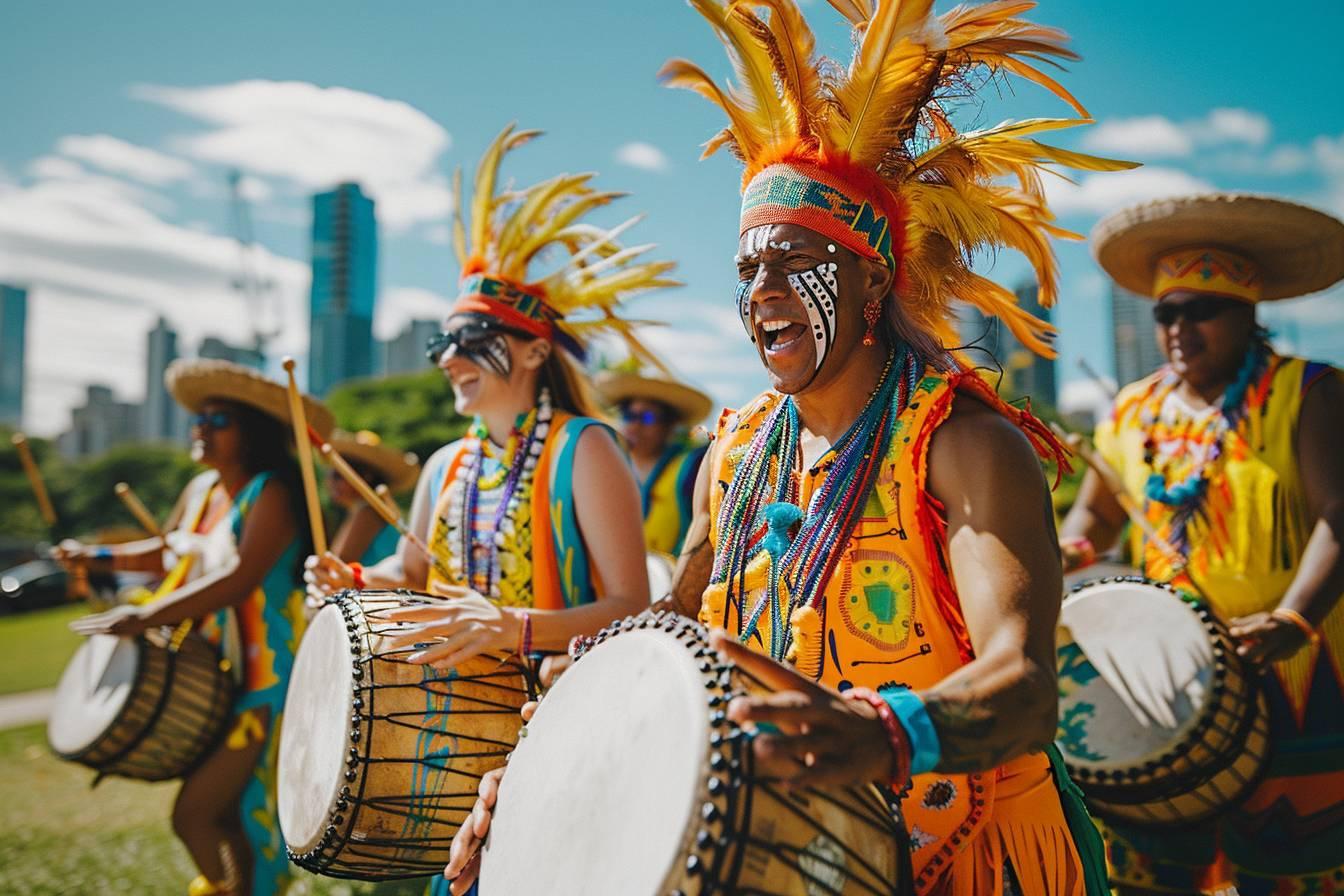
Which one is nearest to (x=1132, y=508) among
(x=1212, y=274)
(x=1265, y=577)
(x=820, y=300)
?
(x=1265, y=577)

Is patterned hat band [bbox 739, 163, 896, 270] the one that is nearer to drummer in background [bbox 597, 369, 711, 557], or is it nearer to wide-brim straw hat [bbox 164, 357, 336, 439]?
wide-brim straw hat [bbox 164, 357, 336, 439]

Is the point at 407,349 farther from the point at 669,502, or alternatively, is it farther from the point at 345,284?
the point at 669,502

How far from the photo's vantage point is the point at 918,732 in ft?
4.66

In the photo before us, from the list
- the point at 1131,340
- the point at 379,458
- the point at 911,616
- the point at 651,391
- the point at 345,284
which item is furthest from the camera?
the point at 345,284

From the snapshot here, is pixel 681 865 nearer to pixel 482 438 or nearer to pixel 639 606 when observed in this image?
pixel 639 606

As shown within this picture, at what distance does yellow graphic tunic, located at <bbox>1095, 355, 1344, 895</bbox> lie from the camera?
3350 millimetres

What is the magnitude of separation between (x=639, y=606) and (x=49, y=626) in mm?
26171

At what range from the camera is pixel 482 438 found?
11.7 feet

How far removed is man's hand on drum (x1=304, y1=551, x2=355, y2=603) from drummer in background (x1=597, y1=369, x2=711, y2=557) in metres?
3.91

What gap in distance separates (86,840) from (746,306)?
20.0 ft

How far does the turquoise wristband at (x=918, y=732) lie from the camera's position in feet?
4.62

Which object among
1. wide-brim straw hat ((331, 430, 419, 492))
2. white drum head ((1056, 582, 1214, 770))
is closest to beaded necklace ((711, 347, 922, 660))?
white drum head ((1056, 582, 1214, 770))

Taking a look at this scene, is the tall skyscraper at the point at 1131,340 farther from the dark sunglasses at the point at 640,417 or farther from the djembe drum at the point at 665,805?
the dark sunglasses at the point at 640,417

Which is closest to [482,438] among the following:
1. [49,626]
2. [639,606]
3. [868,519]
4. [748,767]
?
[639,606]
